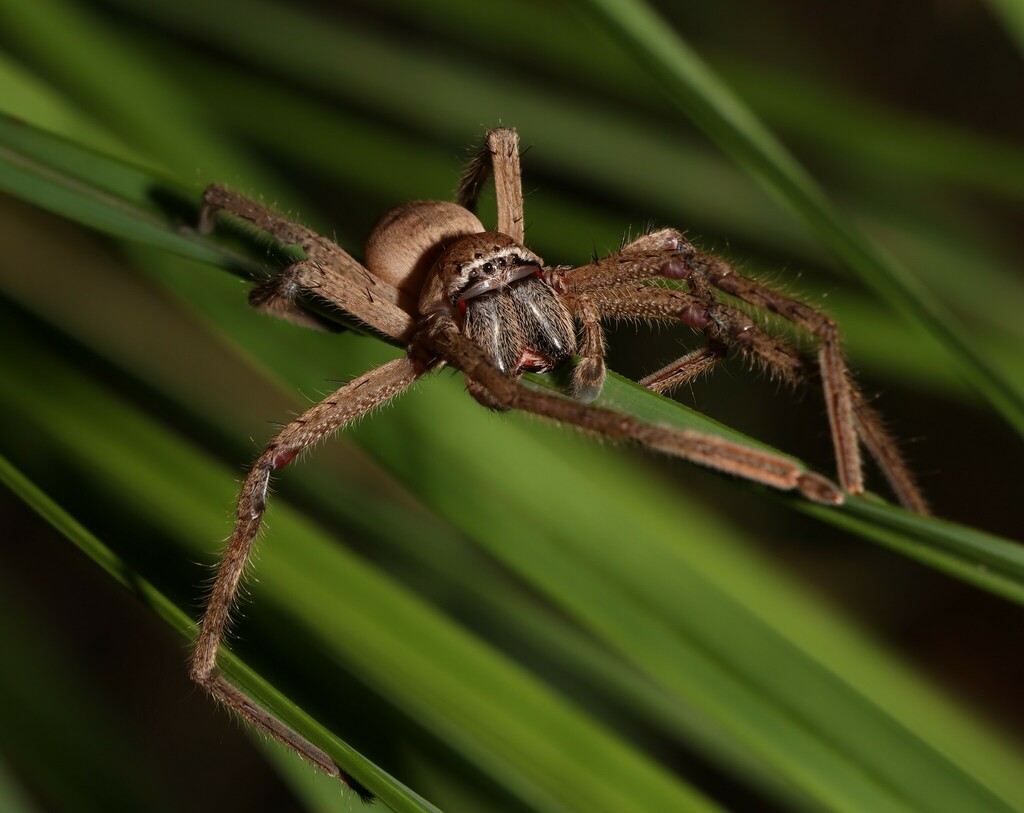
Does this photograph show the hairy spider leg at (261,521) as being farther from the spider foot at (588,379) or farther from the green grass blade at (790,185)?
the green grass blade at (790,185)

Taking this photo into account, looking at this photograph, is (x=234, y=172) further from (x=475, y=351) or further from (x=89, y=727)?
(x=89, y=727)

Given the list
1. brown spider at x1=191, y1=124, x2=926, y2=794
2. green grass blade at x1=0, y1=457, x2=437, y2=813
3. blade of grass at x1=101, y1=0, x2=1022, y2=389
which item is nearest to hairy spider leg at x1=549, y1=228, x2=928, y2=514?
brown spider at x1=191, y1=124, x2=926, y2=794

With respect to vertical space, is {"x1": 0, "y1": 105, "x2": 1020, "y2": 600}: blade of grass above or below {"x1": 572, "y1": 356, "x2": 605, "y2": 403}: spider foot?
below

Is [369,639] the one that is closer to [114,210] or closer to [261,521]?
[261,521]

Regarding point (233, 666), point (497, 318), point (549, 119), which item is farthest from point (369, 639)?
point (549, 119)

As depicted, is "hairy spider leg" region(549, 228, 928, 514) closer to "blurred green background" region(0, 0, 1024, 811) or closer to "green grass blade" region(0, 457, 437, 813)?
"blurred green background" region(0, 0, 1024, 811)

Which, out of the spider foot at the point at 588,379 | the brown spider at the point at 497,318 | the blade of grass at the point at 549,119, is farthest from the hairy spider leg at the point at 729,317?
the blade of grass at the point at 549,119
